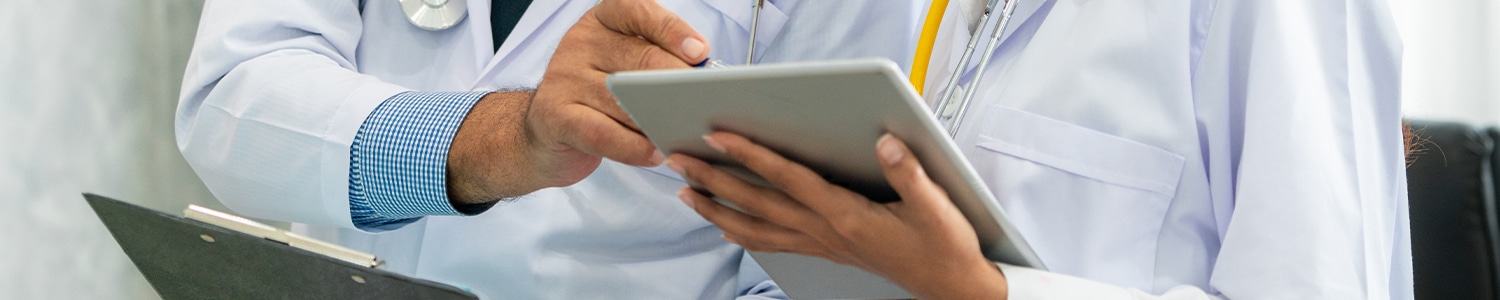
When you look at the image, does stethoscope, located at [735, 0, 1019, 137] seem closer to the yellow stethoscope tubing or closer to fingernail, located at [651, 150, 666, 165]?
the yellow stethoscope tubing

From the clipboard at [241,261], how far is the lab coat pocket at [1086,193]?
0.40m

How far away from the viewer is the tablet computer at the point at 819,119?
0.53 m

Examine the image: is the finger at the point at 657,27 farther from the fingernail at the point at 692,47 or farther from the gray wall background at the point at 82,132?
the gray wall background at the point at 82,132

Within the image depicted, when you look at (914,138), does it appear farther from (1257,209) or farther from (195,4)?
(195,4)

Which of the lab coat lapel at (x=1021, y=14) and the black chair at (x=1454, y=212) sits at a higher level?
the lab coat lapel at (x=1021, y=14)

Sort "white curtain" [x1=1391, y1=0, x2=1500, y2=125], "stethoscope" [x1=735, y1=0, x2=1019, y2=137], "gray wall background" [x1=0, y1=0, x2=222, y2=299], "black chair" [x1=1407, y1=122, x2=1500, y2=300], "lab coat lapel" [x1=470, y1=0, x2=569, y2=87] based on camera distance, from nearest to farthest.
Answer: "stethoscope" [x1=735, y1=0, x2=1019, y2=137], "lab coat lapel" [x1=470, y1=0, x2=569, y2=87], "black chair" [x1=1407, y1=122, x2=1500, y2=300], "gray wall background" [x1=0, y1=0, x2=222, y2=299], "white curtain" [x1=1391, y1=0, x2=1500, y2=125]

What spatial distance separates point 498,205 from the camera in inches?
43.0

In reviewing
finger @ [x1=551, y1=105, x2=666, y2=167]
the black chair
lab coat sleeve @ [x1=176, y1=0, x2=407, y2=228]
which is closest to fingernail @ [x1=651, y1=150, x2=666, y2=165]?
finger @ [x1=551, y1=105, x2=666, y2=167]

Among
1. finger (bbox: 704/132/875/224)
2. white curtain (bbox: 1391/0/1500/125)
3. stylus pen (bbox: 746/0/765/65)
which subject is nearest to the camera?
finger (bbox: 704/132/875/224)

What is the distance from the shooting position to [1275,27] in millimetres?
743

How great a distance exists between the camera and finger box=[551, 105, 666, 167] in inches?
31.4

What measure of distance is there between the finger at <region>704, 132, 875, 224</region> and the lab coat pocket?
19cm

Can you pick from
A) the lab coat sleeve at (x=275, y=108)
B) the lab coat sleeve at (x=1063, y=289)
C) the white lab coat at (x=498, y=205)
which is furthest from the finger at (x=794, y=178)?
the lab coat sleeve at (x=275, y=108)

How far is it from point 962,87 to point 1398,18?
163cm
